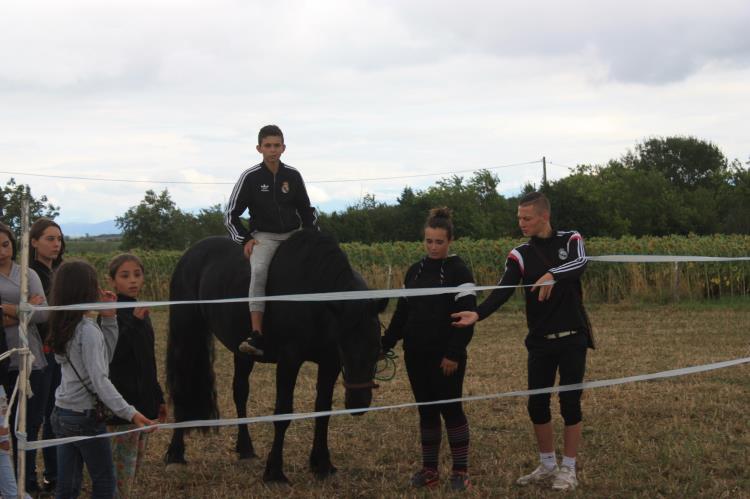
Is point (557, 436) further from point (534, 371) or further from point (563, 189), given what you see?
point (563, 189)

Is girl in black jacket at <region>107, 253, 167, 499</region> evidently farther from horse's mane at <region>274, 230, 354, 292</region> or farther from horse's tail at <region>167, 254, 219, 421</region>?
horse's tail at <region>167, 254, 219, 421</region>

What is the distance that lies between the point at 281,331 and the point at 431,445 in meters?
1.37

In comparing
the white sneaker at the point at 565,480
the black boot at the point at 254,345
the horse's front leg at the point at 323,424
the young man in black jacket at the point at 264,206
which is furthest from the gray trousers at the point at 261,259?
the white sneaker at the point at 565,480

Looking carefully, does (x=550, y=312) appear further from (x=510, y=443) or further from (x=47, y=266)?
(x=47, y=266)

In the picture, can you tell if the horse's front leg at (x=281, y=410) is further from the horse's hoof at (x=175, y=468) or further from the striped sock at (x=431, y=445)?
the striped sock at (x=431, y=445)

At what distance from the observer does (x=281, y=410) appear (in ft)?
19.3

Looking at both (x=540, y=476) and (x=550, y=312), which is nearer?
(x=550, y=312)

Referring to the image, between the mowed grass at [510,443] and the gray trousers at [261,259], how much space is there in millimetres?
1377

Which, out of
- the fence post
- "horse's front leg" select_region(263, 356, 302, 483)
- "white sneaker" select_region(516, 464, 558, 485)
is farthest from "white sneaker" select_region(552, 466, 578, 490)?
the fence post

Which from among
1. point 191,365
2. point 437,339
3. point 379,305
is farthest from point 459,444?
point 191,365

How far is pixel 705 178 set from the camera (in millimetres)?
72812

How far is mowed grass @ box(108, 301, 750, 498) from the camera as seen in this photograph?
558cm

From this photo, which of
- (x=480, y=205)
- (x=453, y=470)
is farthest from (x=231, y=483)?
(x=480, y=205)

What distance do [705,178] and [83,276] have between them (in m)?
75.7
